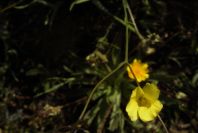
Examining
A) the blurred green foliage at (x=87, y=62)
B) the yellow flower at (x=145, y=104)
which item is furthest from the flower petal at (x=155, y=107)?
the blurred green foliage at (x=87, y=62)

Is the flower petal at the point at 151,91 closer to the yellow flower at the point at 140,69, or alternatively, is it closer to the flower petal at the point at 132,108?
the flower petal at the point at 132,108

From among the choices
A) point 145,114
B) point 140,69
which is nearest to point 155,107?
point 145,114

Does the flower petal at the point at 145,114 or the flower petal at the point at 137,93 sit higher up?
the flower petal at the point at 137,93

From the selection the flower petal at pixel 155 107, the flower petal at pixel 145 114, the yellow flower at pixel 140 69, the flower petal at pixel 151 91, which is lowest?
the yellow flower at pixel 140 69

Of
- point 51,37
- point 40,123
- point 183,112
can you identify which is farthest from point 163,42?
point 40,123

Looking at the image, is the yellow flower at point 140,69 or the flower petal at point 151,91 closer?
the flower petal at point 151,91

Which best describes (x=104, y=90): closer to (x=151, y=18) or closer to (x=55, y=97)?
(x=55, y=97)
